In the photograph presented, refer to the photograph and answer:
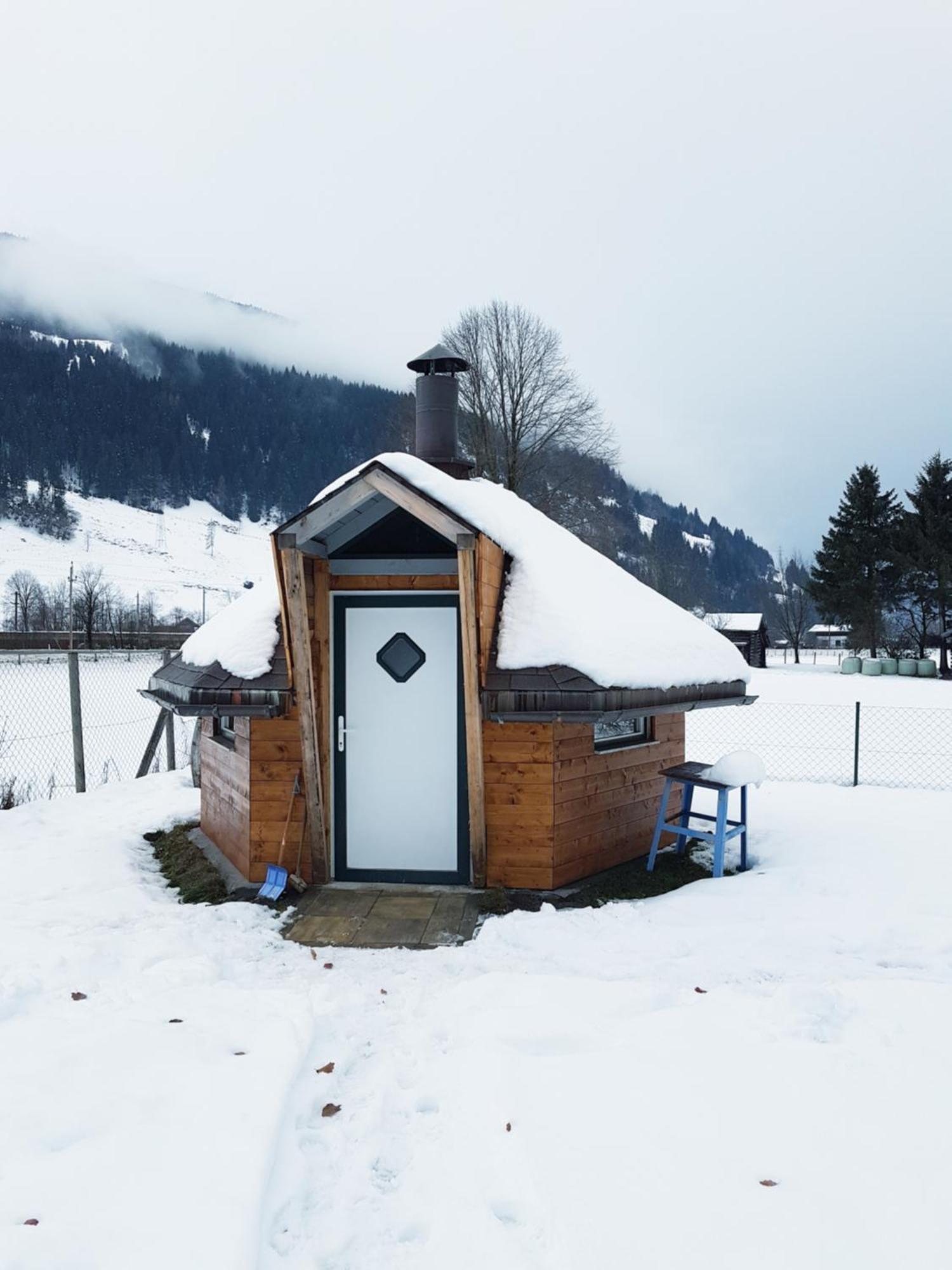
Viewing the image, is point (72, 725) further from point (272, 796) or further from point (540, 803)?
point (540, 803)

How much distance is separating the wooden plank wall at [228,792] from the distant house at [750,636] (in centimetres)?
3586

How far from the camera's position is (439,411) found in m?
7.70

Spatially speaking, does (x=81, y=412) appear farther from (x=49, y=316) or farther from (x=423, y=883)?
(x=423, y=883)

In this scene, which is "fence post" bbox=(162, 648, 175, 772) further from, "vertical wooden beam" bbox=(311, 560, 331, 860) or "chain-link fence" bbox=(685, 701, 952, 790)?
"chain-link fence" bbox=(685, 701, 952, 790)

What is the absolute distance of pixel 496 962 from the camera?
4633mm

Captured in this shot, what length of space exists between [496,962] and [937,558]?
35516 millimetres

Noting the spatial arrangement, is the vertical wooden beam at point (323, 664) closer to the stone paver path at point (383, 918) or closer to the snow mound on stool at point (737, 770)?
the stone paver path at point (383, 918)

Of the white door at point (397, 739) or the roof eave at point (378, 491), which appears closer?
the roof eave at point (378, 491)

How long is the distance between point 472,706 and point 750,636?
39991 mm

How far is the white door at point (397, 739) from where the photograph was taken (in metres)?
6.10

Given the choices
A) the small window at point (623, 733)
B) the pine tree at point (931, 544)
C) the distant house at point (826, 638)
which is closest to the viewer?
the small window at point (623, 733)

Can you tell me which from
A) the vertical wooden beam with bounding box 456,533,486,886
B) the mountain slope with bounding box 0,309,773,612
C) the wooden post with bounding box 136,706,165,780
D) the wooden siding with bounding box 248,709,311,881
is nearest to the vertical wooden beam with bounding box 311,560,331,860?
the wooden siding with bounding box 248,709,311,881

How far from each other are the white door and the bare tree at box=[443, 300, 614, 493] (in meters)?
17.1

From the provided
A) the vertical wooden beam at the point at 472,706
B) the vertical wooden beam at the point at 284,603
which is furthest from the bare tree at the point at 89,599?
the vertical wooden beam at the point at 472,706
